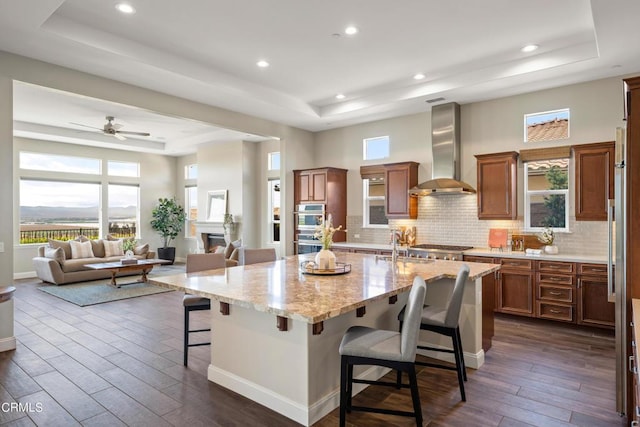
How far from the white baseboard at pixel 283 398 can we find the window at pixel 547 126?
14.4ft

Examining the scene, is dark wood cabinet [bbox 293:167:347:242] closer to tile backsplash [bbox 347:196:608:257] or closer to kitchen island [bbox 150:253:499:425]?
tile backsplash [bbox 347:196:608:257]

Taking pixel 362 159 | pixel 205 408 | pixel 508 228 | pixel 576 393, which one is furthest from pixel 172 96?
pixel 576 393

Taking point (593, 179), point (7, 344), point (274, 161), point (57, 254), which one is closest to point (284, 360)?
point (7, 344)

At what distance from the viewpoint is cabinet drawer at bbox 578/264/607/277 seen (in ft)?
14.9

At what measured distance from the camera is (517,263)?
16.9ft

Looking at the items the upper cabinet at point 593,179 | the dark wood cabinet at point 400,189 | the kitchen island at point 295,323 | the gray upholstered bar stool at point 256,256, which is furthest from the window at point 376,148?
the kitchen island at point 295,323

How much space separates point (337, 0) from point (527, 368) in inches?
156

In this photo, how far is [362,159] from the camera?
7602mm

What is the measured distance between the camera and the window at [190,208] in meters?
11.6

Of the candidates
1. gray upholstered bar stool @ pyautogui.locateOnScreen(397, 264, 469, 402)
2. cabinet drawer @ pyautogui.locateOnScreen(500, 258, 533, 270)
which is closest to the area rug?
gray upholstered bar stool @ pyautogui.locateOnScreen(397, 264, 469, 402)

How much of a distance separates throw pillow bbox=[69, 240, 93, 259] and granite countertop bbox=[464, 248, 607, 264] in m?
8.03

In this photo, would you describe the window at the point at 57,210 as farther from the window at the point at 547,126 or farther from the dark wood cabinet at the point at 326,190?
the window at the point at 547,126

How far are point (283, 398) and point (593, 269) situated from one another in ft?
13.6

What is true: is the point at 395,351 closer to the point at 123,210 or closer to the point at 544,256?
the point at 544,256
